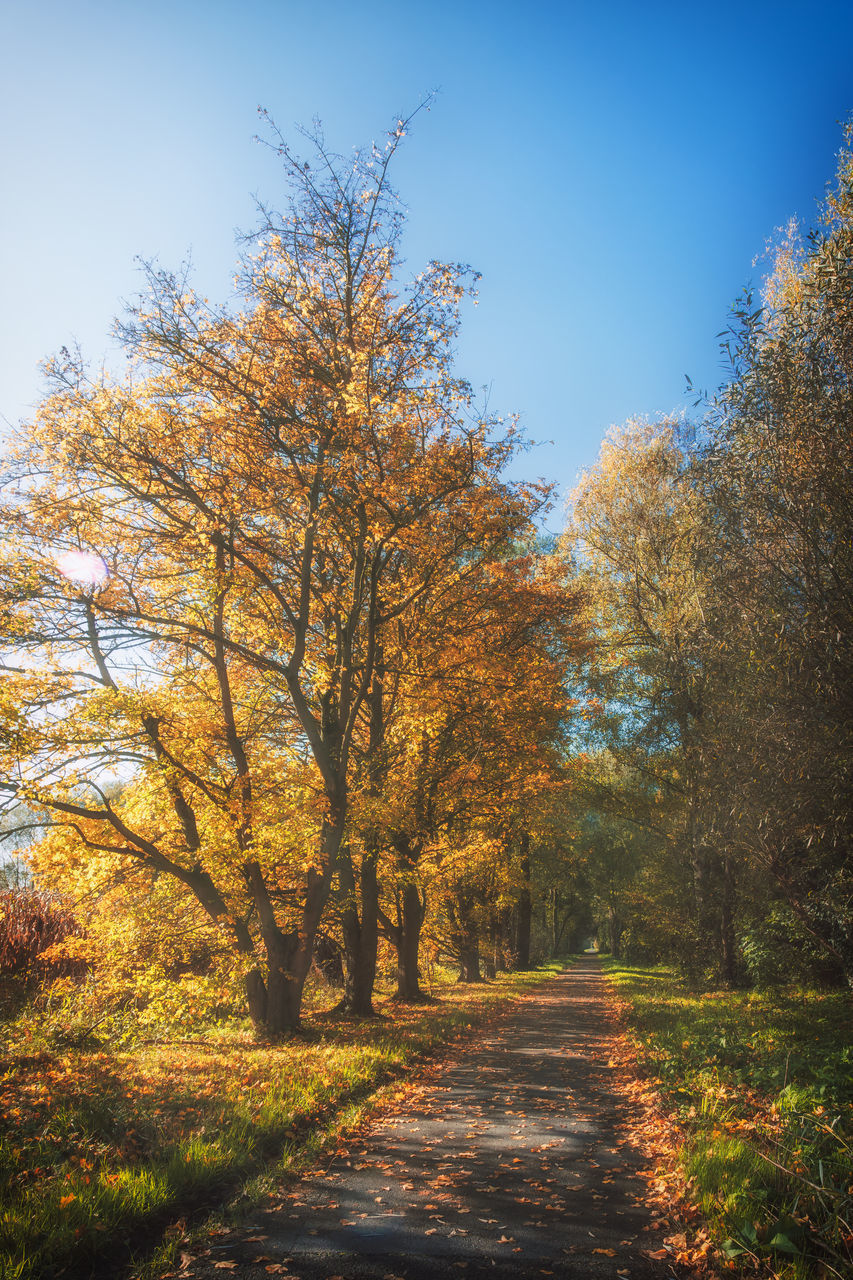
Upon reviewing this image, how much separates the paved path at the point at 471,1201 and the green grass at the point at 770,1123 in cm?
57

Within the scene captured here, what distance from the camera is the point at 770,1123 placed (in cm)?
593

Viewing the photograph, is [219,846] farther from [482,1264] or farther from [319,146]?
[319,146]

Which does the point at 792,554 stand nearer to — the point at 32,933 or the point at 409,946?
the point at 32,933

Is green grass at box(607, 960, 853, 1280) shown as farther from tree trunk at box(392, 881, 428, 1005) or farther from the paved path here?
tree trunk at box(392, 881, 428, 1005)

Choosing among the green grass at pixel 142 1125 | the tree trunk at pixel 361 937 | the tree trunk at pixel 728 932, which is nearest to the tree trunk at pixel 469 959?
the tree trunk at pixel 728 932

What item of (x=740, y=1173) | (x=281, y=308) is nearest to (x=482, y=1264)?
(x=740, y=1173)

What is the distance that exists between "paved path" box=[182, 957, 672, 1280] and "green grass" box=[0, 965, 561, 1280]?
1.83 feet

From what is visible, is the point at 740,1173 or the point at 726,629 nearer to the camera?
the point at 740,1173

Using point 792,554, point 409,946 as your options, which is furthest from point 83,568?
point 409,946

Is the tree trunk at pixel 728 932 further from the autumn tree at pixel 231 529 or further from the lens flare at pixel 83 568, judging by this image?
the lens flare at pixel 83 568

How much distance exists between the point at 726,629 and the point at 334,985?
17586 millimetres

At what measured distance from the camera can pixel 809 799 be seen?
8305 mm

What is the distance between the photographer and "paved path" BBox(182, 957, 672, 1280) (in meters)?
4.03

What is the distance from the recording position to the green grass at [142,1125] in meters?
4.22
